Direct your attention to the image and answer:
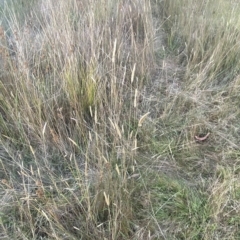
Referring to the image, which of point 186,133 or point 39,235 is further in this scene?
point 186,133

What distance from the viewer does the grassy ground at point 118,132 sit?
1.18m

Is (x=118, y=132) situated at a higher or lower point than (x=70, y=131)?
higher

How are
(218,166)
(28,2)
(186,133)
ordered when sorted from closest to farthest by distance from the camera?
1. (218,166)
2. (186,133)
3. (28,2)

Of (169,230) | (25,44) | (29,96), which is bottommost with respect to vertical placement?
(169,230)

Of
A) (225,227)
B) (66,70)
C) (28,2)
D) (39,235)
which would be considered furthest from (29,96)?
(28,2)

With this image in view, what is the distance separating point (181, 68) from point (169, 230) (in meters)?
1.15

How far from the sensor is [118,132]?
102 centimetres

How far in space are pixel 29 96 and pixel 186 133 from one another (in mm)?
797

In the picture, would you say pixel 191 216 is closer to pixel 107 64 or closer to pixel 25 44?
pixel 107 64

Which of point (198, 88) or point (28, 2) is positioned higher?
point (28, 2)

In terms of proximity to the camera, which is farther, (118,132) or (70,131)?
(70,131)

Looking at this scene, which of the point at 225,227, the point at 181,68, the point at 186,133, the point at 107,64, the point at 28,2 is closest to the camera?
the point at 225,227

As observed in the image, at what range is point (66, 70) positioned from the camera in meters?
1.60

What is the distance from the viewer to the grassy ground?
3.87ft
